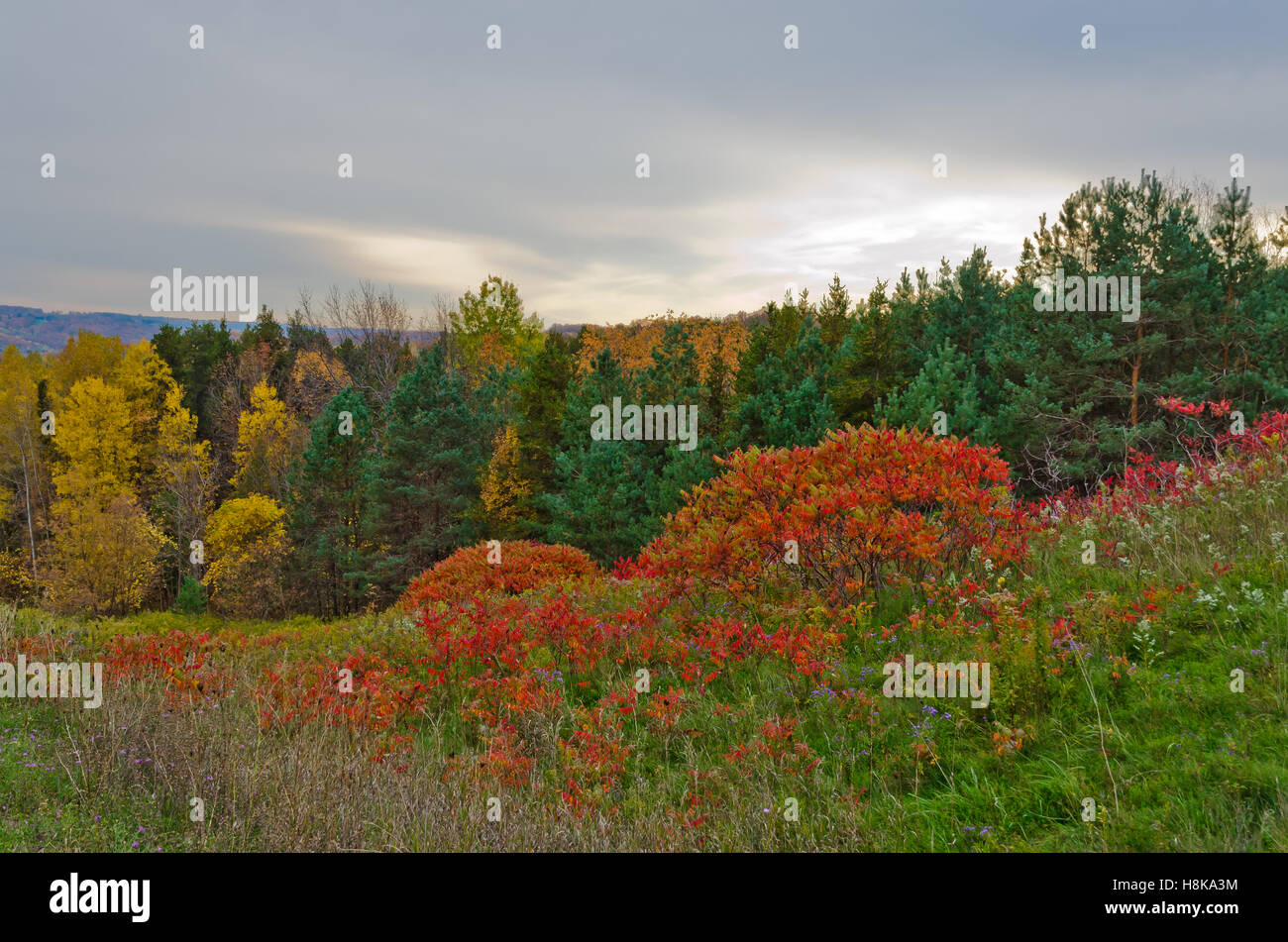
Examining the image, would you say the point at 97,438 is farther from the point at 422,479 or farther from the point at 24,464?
the point at 422,479

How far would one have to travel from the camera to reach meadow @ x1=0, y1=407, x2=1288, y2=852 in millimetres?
3920

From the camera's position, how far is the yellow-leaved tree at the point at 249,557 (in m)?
32.8

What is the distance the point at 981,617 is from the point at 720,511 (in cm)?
309

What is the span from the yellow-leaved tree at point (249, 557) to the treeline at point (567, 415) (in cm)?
13

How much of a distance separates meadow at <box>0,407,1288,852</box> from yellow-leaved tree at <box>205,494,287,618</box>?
25711 mm

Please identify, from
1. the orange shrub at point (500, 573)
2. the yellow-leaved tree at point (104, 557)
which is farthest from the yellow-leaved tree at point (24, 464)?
the orange shrub at point (500, 573)

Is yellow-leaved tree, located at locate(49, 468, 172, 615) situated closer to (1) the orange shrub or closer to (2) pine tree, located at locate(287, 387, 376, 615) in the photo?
(2) pine tree, located at locate(287, 387, 376, 615)

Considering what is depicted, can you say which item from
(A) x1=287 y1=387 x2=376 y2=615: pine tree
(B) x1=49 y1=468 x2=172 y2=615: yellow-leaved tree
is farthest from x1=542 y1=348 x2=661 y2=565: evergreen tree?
(B) x1=49 y1=468 x2=172 y2=615: yellow-leaved tree

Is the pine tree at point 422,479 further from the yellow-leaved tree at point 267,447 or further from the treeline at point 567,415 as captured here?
the yellow-leaved tree at point 267,447

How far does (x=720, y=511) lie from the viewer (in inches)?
329

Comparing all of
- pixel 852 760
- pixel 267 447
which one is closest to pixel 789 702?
pixel 852 760

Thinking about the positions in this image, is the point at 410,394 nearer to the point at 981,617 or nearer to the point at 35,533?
the point at 981,617

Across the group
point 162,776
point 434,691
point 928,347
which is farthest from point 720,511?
point 928,347

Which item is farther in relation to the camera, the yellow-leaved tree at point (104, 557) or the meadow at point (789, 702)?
the yellow-leaved tree at point (104, 557)
